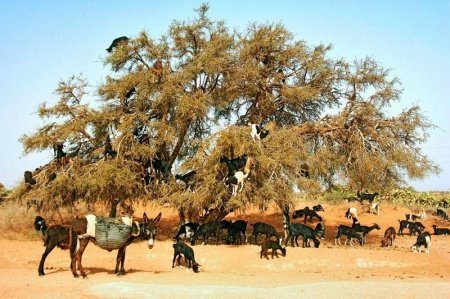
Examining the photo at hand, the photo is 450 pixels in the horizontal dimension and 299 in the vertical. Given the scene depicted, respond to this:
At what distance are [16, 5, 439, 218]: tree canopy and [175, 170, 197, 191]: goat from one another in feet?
1.38

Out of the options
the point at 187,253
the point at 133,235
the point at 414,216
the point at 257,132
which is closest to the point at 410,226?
the point at 414,216

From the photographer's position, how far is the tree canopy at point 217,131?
1936cm

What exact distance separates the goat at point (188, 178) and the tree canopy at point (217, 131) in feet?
1.38

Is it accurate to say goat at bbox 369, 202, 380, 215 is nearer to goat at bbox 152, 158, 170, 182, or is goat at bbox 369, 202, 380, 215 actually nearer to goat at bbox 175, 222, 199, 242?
goat at bbox 175, 222, 199, 242

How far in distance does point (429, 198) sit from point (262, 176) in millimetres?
30783

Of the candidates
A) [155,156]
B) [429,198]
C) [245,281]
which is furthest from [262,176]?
[429,198]

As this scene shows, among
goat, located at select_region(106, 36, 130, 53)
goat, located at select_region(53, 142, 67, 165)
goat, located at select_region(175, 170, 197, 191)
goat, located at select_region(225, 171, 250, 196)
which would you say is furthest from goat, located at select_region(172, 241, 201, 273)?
goat, located at select_region(106, 36, 130, 53)

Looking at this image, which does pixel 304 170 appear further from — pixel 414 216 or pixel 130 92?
pixel 414 216

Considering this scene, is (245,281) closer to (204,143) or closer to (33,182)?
(204,143)

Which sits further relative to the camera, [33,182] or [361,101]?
[361,101]

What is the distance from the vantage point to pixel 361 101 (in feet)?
76.9

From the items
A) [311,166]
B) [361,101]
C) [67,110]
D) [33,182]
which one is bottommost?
[33,182]

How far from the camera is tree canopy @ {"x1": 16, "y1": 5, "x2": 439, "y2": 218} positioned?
63.5ft

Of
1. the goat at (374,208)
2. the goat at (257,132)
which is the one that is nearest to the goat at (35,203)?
the goat at (257,132)
